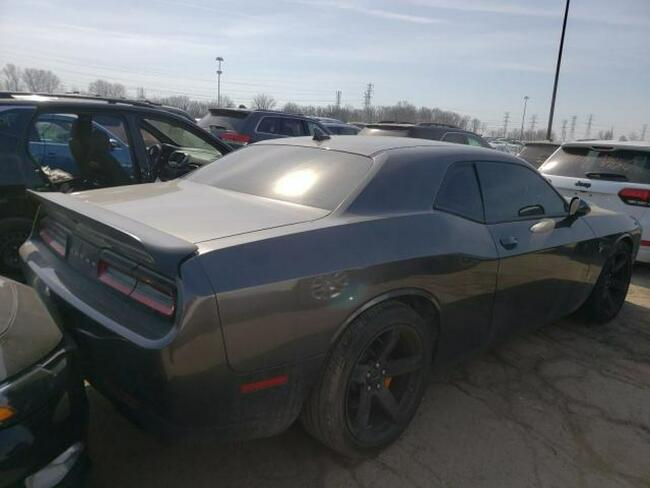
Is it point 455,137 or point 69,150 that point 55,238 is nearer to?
point 69,150

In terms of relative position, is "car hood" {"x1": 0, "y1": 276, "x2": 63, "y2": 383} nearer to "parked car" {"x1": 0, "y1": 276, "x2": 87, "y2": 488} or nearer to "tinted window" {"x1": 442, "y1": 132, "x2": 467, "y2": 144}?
"parked car" {"x1": 0, "y1": 276, "x2": 87, "y2": 488}

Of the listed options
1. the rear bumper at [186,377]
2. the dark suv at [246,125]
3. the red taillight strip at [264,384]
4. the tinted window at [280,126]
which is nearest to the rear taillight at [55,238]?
the rear bumper at [186,377]

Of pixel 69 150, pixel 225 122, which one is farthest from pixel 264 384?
pixel 225 122

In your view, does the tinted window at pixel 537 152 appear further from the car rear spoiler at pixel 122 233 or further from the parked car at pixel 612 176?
the car rear spoiler at pixel 122 233

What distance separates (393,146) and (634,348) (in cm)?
277

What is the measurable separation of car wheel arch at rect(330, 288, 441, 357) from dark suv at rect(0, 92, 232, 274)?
291 centimetres

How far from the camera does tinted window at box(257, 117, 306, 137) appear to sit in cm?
1143

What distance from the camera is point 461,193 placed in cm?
299

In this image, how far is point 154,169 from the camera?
188 inches

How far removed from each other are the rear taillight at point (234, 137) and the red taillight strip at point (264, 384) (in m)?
9.35

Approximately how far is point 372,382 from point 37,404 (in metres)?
1.45

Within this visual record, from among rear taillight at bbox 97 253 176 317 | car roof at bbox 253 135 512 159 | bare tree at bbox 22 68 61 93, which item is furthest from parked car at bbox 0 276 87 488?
bare tree at bbox 22 68 61 93

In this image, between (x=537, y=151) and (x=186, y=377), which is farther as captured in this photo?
(x=537, y=151)

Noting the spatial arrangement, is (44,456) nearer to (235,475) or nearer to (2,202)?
(235,475)
